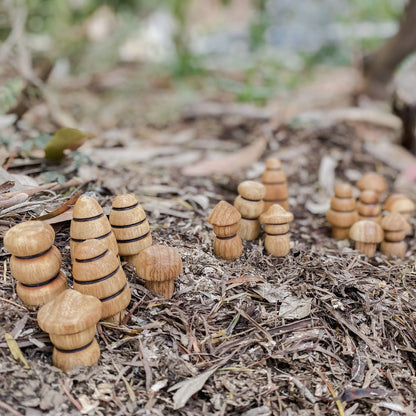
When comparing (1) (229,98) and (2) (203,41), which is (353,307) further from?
(2) (203,41)

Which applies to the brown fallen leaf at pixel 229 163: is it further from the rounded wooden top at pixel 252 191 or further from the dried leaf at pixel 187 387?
the dried leaf at pixel 187 387

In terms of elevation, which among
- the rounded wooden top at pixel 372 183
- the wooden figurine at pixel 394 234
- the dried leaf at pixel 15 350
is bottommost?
the wooden figurine at pixel 394 234

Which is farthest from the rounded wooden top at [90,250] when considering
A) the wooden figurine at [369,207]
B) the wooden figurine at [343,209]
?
the wooden figurine at [369,207]

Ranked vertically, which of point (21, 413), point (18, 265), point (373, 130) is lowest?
point (373, 130)

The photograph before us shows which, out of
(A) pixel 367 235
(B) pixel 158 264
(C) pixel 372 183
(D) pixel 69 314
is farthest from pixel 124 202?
(C) pixel 372 183

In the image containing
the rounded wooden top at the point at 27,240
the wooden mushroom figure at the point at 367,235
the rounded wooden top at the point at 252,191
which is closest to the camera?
the rounded wooden top at the point at 27,240

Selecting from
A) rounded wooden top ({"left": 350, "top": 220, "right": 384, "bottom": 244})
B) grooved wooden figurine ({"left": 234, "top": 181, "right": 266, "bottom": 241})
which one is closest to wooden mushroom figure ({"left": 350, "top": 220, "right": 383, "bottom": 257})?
rounded wooden top ({"left": 350, "top": 220, "right": 384, "bottom": 244})

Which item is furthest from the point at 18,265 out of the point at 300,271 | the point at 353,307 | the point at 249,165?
the point at 249,165
